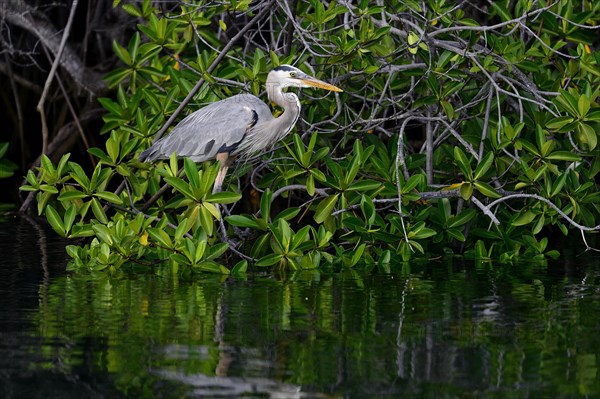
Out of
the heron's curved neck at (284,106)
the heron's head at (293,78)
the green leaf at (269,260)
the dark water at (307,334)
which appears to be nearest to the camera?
the dark water at (307,334)

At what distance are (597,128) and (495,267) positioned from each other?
973mm

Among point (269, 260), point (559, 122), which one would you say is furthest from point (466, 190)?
point (269, 260)

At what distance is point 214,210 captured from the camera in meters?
6.21

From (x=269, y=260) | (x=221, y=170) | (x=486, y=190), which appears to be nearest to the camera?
(x=269, y=260)

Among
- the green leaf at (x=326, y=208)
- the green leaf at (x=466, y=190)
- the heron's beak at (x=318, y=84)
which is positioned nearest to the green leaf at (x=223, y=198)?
the green leaf at (x=326, y=208)

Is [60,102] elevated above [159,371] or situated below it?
above

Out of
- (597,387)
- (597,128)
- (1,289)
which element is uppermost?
(597,128)

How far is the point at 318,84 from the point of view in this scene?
22.6ft

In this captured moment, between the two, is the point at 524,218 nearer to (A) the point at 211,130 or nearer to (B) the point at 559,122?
(B) the point at 559,122

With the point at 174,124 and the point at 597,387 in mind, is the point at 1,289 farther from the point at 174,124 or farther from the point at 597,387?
the point at 597,387

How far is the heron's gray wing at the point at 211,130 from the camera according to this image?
716 centimetres

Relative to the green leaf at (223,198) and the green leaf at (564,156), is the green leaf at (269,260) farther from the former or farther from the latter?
the green leaf at (564,156)

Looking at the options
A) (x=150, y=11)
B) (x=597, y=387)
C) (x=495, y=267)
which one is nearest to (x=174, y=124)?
(x=150, y=11)

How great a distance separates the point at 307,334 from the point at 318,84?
2234 millimetres
